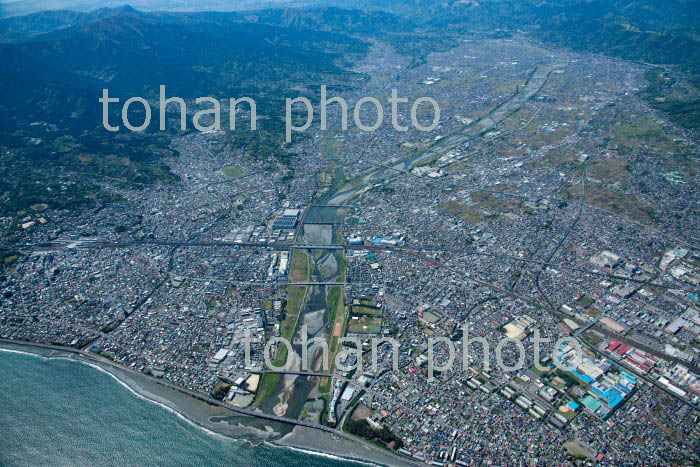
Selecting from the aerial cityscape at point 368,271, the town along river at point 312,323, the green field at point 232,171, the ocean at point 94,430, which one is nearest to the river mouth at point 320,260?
the town along river at point 312,323

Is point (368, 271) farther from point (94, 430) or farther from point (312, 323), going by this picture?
point (94, 430)

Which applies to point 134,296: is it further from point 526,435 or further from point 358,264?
point 526,435

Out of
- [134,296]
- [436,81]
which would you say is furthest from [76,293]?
[436,81]

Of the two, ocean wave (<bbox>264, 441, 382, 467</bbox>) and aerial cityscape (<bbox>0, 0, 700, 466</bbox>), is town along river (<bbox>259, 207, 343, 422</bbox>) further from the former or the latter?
ocean wave (<bbox>264, 441, 382, 467</bbox>)

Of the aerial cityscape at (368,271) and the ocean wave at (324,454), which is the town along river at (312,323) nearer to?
the aerial cityscape at (368,271)

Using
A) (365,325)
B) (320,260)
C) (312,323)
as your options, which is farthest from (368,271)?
(312,323)
